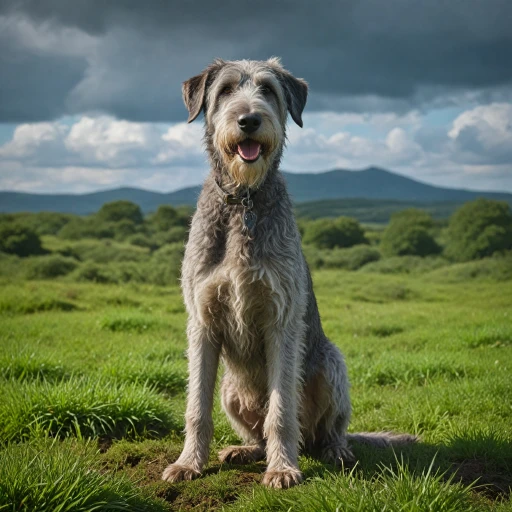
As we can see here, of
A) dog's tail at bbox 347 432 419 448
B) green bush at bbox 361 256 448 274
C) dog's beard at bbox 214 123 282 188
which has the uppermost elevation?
dog's beard at bbox 214 123 282 188

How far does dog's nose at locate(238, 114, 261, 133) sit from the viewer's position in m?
4.89

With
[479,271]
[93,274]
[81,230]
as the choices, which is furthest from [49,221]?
[479,271]

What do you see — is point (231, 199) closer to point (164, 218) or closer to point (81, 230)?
point (81, 230)

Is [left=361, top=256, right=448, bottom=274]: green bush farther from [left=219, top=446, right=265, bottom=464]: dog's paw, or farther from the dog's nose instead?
the dog's nose

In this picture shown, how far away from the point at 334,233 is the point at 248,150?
974 inches

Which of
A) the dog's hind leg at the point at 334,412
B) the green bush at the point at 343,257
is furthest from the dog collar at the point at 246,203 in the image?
the green bush at the point at 343,257

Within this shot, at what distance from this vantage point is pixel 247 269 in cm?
513

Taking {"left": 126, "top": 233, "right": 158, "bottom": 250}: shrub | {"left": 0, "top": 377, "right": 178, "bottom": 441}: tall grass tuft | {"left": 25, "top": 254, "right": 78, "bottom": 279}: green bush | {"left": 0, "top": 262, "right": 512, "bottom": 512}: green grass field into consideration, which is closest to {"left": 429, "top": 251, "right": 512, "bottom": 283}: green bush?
{"left": 0, "top": 262, "right": 512, "bottom": 512}: green grass field

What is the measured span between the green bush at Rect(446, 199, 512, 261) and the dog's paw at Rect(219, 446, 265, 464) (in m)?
20.8

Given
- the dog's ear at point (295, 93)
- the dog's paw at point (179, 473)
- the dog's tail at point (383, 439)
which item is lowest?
the dog's tail at point (383, 439)

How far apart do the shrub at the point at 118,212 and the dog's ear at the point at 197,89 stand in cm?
2515

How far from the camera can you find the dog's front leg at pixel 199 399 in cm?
543

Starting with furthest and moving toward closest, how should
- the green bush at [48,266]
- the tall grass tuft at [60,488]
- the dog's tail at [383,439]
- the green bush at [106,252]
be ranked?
the green bush at [106,252]
the green bush at [48,266]
the dog's tail at [383,439]
the tall grass tuft at [60,488]

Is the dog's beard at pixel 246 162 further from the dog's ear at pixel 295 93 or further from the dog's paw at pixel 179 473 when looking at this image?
the dog's paw at pixel 179 473
